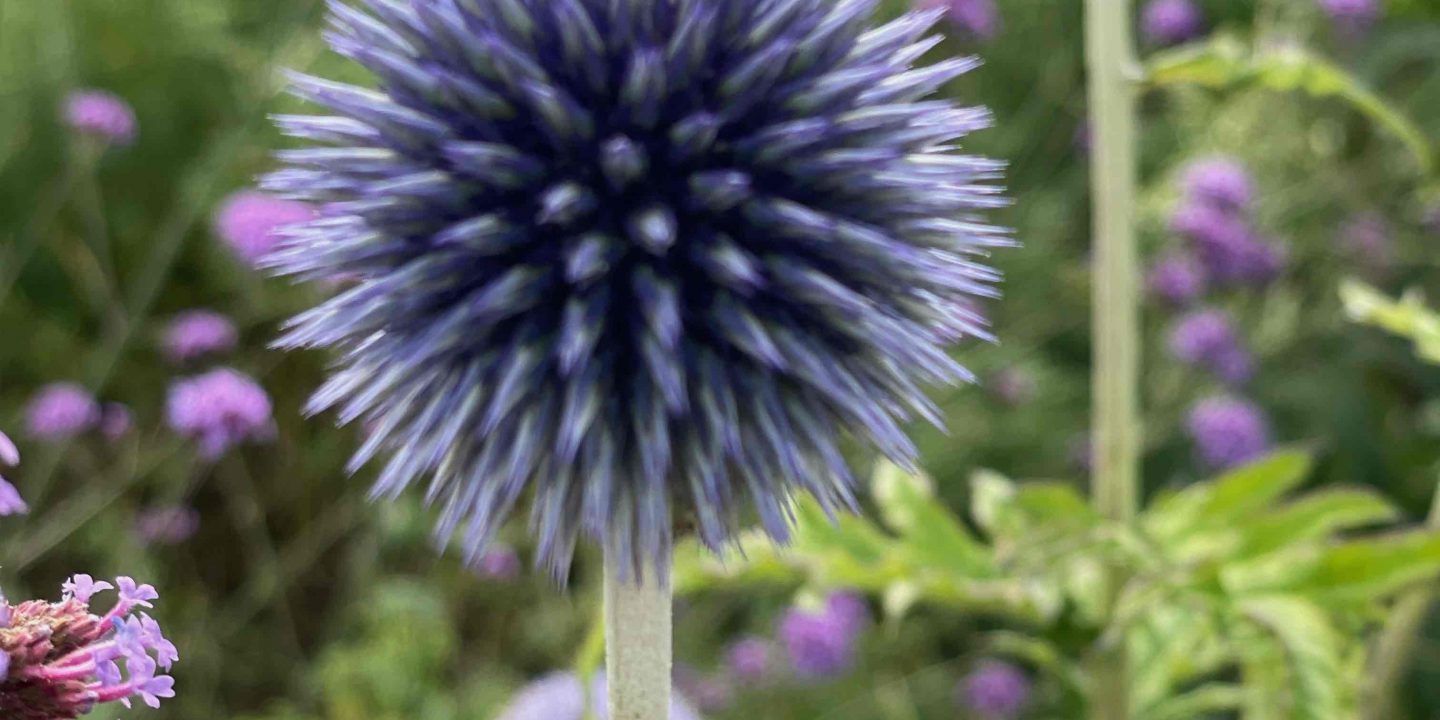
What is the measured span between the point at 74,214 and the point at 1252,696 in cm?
218

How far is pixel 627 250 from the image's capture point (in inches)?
30.1

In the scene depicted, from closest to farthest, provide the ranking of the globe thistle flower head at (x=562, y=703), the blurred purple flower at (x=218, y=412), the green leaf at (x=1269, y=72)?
1. the green leaf at (x=1269, y=72)
2. the globe thistle flower head at (x=562, y=703)
3. the blurred purple flower at (x=218, y=412)

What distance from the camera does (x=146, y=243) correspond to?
2.38 m

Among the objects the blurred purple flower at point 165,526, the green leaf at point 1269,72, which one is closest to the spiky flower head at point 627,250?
the green leaf at point 1269,72

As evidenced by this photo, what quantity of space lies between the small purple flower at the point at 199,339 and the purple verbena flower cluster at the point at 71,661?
1.31m

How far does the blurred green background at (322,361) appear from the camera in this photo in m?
1.93

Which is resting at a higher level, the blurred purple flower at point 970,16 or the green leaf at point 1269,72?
the blurred purple flower at point 970,16

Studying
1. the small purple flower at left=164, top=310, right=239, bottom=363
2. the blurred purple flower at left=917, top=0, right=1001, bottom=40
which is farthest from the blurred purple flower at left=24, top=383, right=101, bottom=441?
the blurred purple flower at left=917, top=0, right=1001, bottom=40

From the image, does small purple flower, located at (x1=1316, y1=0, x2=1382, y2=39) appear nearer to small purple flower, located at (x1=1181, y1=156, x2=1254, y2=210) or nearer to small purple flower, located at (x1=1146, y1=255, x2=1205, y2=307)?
small purple flower, located at (x1=1181, y1=156, x2=1254, y2=210)

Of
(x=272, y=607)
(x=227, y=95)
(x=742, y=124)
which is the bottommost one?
(x=742, y=124)

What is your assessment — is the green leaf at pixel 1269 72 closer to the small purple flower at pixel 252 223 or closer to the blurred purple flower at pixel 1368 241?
the blurred purple flower at pixel 1368 241

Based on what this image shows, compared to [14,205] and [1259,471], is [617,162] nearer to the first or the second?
[1259,471]

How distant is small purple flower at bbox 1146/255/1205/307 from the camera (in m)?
1.98

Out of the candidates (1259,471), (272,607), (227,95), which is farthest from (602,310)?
(227,95)
